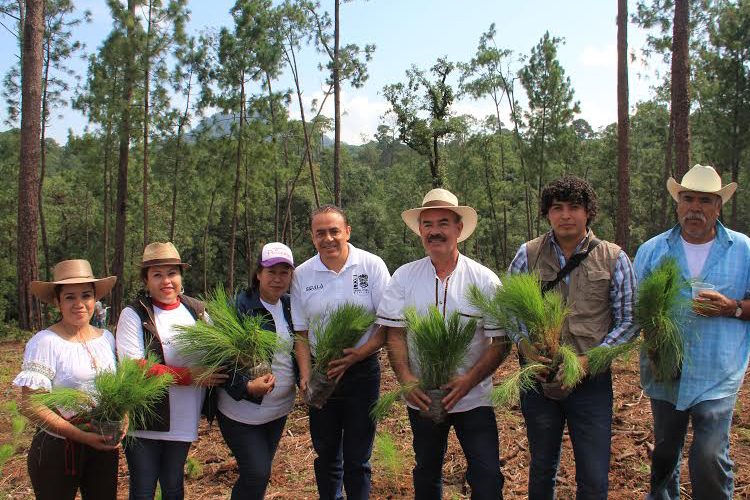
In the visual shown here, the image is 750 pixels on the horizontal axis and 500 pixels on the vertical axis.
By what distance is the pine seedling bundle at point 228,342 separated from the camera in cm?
279

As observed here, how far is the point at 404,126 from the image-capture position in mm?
22703

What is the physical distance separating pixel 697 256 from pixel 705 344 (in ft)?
1.49

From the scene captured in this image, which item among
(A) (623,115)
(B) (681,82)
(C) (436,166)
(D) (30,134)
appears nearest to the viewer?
(B) (681,82)

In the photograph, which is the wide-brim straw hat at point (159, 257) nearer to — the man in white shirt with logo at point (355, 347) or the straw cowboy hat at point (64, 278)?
the straw cowboy hat at point (64, 278)

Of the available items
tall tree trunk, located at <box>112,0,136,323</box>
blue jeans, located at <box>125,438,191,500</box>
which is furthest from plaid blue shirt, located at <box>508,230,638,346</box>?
tall tree trunk, located at <box>112,0,136,323</box>

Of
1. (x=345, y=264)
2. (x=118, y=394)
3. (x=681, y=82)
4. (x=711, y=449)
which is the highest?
(x=681, y=82)

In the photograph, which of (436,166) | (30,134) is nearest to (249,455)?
(30,134)

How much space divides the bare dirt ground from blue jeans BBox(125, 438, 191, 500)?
1.20m

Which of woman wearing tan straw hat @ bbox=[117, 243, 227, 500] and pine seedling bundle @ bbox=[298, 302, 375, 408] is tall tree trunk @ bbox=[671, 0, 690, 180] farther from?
woman wearing tan straw hat @ bbox=[117, 243, 227, 500]

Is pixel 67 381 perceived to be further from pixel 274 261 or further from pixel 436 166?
pixel 436 166

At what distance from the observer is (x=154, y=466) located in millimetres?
2807

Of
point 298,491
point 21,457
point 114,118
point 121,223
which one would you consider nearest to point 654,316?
point 298,491

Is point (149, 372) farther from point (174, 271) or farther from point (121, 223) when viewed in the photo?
point (121, 223)

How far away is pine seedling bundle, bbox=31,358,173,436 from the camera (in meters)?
2.56
